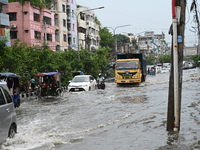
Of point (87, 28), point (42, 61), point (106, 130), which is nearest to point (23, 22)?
point (42, 61)

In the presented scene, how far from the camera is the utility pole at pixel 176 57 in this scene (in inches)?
342

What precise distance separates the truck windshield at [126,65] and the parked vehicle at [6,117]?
24021 millimetres

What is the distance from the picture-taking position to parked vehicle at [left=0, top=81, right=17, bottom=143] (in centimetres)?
763

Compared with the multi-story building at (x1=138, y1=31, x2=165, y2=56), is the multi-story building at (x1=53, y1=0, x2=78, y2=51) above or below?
below

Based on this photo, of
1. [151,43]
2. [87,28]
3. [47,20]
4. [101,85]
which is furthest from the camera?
[151,43]

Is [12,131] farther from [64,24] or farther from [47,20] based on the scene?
[64,24]

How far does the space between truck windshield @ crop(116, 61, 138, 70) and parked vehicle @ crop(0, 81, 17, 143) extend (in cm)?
2402

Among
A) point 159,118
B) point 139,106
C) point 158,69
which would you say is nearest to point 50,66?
point 139,106

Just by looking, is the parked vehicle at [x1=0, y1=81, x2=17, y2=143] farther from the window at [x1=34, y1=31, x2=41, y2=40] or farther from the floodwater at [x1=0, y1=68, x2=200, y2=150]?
the window at [x1=34, y1=31, x2=41, y2=40]

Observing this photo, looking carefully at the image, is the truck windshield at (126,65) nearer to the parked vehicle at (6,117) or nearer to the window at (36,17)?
the window at (36,17)

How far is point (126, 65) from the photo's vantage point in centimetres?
3241

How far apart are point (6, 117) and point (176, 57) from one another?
4405mm

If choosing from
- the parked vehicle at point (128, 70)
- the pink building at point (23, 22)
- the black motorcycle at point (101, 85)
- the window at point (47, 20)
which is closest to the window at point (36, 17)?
the pink building at point (23, 22)

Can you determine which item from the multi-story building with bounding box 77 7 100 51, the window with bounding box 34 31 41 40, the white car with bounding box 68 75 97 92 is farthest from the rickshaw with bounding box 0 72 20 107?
the multi-story building with bounding box 77 7 100 51
